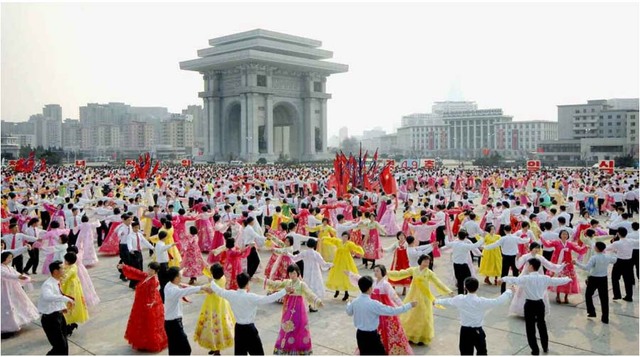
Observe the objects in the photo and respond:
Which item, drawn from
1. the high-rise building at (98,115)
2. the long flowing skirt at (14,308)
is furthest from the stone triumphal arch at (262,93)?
the high-rise building at (98,115)

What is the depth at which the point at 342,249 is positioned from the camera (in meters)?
9.51

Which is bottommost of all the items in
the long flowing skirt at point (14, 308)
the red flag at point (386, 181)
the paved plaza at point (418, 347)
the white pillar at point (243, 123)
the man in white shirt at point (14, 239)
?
the paved plaza at point (418, 347)

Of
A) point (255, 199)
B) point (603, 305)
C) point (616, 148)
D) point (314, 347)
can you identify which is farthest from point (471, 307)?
point (616, 148)

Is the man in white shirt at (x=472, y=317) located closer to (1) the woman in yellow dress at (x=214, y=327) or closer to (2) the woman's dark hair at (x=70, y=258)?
(1) the woman in yellow dress at (x=214, y=327)

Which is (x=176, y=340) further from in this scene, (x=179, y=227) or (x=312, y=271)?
(x=179, y=227)

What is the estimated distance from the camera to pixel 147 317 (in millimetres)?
7250

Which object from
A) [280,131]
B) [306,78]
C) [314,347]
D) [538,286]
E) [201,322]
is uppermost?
[306,78]

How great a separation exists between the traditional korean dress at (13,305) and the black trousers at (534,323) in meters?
6.87

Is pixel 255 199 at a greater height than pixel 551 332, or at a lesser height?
greater

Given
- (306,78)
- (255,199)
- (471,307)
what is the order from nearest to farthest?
(471,307), (255,199), (306,78)

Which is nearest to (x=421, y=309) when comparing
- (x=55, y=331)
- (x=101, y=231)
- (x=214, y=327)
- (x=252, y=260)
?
(x=214, y=327)

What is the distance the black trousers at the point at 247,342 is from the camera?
6.11 m

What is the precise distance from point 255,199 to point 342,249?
8.52 m

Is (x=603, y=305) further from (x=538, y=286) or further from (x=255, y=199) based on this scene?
(x=255, y=199)
